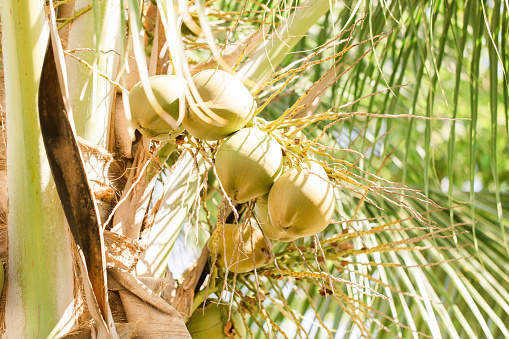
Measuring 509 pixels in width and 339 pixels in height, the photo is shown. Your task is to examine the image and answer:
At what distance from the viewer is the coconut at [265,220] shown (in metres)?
0.87

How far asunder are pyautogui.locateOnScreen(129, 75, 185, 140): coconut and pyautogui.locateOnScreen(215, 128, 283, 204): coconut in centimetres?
10

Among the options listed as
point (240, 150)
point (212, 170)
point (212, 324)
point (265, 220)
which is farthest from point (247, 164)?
point (212, 324)

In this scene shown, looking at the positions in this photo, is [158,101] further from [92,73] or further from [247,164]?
[92,73]

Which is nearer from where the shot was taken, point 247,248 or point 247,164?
point 247,164

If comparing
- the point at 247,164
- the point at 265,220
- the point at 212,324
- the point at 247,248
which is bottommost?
the point at 212,324

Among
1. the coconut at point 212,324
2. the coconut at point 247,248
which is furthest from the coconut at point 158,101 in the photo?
the coconut at point 212,324

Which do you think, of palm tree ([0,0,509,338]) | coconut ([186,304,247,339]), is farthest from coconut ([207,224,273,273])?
coconut ([186,304,247,339])

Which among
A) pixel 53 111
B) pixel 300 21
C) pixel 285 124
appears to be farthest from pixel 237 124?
pixel 300 21

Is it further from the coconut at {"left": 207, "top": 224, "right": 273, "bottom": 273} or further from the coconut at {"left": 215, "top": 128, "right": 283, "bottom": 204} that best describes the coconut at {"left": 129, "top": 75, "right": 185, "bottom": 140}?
the coconut at {"left": 207, "top": 224, "right": 273, "bottom": 273}

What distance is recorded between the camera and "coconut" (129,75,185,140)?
76 cm

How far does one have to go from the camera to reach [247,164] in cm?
77

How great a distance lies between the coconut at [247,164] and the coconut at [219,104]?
0.08 ft

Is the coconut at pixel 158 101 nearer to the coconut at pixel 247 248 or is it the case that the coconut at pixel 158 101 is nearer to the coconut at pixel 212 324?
the coconut at pixel 247 248

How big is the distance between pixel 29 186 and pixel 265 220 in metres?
0.39
